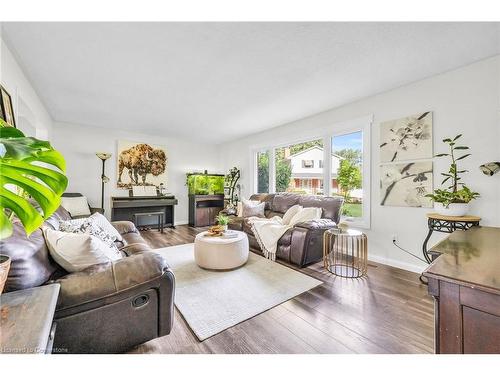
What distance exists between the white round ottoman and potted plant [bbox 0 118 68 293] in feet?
6.14

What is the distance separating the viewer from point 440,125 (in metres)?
2.48

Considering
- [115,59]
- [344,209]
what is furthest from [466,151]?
[115,59]

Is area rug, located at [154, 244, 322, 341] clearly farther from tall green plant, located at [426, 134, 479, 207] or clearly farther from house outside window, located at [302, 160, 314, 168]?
house outside window, located at [302, 160, 314, 168]

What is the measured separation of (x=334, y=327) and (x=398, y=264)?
1.78 metres

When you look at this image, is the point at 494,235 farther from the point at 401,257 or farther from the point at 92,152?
the point at 92,152

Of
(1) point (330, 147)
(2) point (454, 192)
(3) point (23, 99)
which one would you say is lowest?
(2) point (454, 192)

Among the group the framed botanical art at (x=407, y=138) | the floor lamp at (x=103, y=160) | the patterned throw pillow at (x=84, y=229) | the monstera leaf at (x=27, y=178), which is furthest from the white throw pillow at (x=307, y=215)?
the floor lamp at (x=103, y=160)

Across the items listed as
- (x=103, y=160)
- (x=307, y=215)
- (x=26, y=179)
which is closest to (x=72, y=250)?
(x=26, y=179)

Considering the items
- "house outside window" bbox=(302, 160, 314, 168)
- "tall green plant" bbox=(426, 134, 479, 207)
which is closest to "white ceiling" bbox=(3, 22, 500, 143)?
"tall green plant" bbox=(426, 134, 479, 207)

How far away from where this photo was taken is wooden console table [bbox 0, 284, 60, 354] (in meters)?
0.59

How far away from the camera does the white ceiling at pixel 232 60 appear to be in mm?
1746

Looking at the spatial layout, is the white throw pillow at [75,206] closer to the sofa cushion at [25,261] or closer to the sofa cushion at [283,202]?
the sofa cushion at [25,261]

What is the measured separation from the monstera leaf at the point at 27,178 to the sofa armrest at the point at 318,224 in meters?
2.50

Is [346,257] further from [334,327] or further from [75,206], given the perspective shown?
[75,206]
